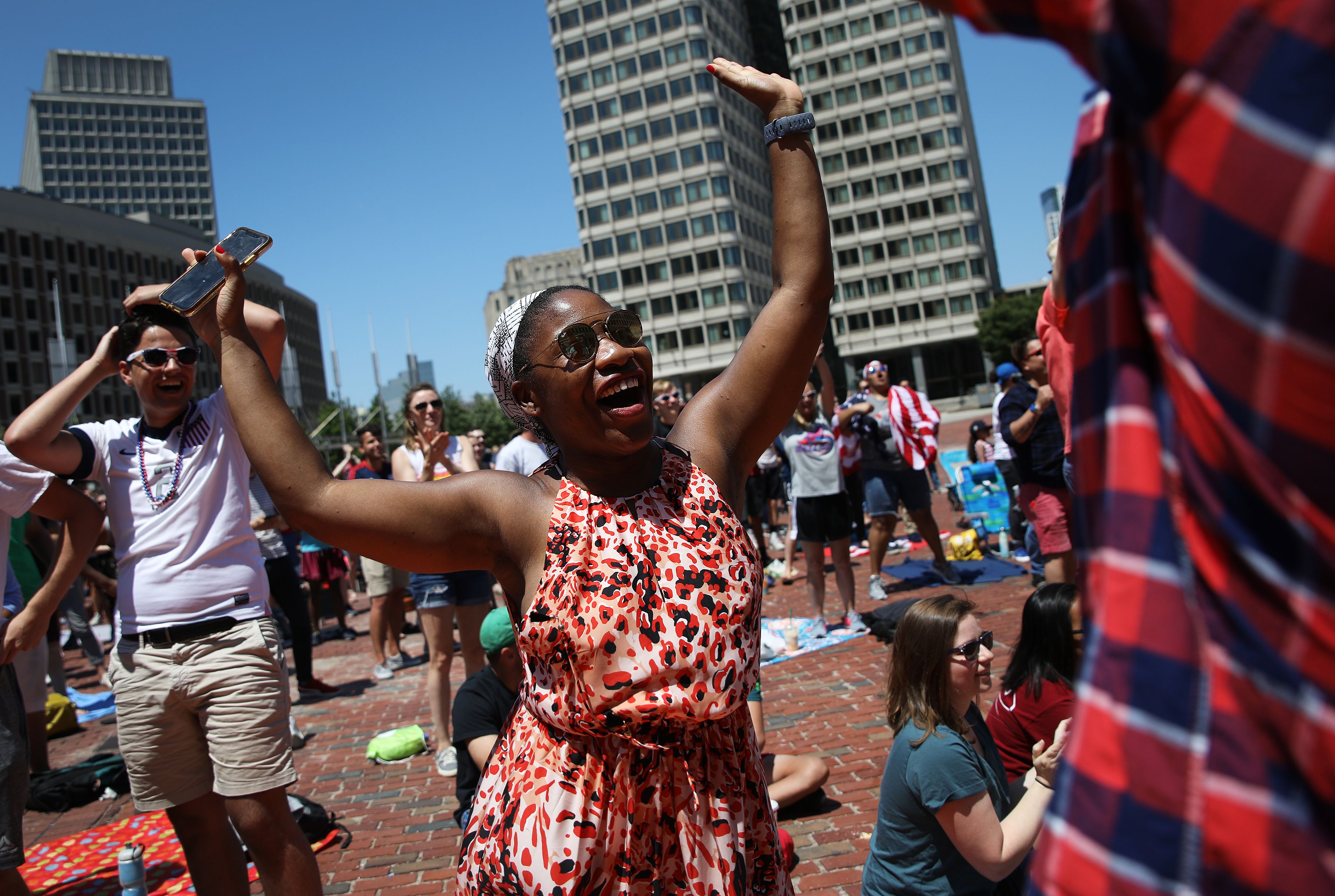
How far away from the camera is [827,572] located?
11664mm

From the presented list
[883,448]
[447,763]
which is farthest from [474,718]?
[883,448]

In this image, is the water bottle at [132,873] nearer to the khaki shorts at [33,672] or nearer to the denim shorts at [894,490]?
the khaki shorts at [33,672]

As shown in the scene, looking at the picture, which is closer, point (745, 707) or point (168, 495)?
point (745, 707)

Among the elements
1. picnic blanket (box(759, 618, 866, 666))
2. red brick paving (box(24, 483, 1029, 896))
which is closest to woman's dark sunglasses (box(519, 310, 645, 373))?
red brick paving (box(24, 483, 1029, 896))

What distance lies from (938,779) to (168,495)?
9.13 ft

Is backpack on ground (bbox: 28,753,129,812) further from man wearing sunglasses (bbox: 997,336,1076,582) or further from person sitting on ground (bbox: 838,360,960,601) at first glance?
person sitting on ground (bbox: 838,360,960,601)

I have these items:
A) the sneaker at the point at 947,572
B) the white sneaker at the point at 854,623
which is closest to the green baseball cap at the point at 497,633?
the white sneaker at the point at 854,623

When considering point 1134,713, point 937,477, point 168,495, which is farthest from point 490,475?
point 937,477

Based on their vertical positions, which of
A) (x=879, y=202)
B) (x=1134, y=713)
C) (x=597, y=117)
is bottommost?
(x=1134, y=713)

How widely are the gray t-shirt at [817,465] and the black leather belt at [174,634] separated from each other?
6.08 m

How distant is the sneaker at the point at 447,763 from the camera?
5.97 metres

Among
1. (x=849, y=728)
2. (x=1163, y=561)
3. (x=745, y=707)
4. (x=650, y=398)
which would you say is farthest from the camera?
(x=849, y=728)

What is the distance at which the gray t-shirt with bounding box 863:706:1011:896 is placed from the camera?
2758 millimetres

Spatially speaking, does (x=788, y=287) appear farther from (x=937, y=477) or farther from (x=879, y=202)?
(x=879, y=202)
